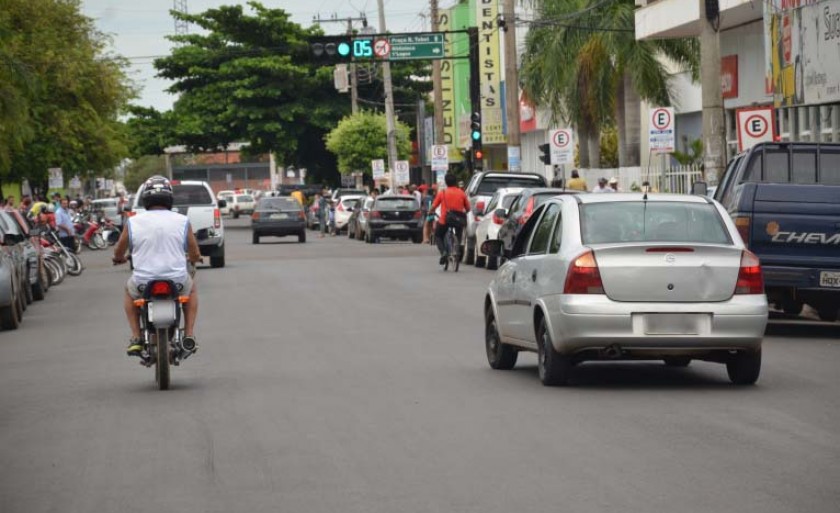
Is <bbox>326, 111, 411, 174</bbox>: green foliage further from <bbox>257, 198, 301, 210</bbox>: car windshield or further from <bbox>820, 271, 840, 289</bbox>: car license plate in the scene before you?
<bbox>820, 271, 840, 289</bbox>: car license plate

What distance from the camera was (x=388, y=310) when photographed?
2302 centimetres

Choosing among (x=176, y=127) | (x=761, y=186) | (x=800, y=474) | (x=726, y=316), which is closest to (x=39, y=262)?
(x=761, y=186)

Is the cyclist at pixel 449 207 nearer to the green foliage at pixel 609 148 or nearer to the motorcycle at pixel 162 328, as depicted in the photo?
the motorcycle at pixel 162 328

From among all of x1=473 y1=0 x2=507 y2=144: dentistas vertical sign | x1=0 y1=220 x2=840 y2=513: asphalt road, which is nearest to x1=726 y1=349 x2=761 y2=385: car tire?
x1=0 y1=220 x2=840 y2=513: asphalt road

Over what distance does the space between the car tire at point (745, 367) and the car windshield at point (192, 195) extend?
24397 millimetres

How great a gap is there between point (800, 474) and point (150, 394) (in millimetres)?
6384

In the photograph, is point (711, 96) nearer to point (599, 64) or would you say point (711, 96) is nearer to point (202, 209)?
point (202, 209)

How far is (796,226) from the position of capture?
18.3 metres

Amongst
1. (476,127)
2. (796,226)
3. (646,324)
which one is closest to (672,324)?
(646,324)

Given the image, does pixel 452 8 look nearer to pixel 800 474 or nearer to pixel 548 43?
pixel 548 43

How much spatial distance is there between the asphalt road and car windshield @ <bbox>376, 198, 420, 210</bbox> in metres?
32.9

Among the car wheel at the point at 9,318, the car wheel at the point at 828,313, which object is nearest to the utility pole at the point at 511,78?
the car wheel at the point at 9,318

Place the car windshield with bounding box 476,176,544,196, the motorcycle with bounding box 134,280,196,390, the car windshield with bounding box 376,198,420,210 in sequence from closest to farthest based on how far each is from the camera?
the motorcycle with bounding box 134,280,196,390 → the car windshield with bounding box 476,176,544,196 → the car windshield with bounding box 376,198,420,210

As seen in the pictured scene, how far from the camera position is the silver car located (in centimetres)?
1283
